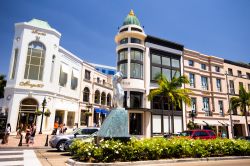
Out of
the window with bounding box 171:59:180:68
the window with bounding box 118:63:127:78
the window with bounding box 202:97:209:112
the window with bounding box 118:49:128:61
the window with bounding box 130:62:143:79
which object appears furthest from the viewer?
the window with bounding box 202:97:209:112

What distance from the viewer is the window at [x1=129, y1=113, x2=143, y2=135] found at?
28.6 m

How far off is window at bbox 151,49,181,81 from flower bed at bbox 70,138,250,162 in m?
19.6

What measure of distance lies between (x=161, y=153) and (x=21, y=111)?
24.8 meters

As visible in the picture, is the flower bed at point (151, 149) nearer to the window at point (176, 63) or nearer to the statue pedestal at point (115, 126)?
the statue pedestal at point (115, 126)

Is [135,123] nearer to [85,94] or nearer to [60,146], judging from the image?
[60,146]

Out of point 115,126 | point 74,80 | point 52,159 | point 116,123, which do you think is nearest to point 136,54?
point 74,80

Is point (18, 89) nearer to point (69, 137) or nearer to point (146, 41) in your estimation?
point (69, 137)

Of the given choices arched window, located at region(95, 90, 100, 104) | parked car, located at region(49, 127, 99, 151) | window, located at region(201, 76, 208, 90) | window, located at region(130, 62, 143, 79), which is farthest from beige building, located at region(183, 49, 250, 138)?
parked car, located at region(49, 127, 99, 151)

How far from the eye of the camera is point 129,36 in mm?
30578

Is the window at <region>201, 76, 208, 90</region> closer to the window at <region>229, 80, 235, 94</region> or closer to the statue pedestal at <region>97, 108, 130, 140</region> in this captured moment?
the window at <region>229, 80, 235, 94</region>


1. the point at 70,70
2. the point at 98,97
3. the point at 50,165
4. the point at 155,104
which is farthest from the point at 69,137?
the point at 98,97

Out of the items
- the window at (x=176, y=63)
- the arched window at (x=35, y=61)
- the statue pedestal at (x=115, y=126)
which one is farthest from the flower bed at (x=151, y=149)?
the window at (x=176, y=63)

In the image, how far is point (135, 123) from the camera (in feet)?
94.7

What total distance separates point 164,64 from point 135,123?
38.1ft
